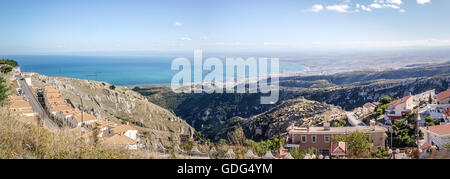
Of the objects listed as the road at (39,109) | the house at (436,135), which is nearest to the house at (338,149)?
the house at (436,135)

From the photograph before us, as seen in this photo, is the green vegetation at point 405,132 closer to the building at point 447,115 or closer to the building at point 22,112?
the building at point 447,115

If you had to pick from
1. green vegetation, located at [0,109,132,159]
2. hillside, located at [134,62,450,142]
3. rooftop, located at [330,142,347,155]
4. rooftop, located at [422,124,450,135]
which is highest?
green vegetation, located at [0,109,132,159]

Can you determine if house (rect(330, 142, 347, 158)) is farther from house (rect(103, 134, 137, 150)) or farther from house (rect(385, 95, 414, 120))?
house (rect(385, 95, 414, 120))

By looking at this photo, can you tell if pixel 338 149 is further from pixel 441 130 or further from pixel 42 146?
pixel 42 146

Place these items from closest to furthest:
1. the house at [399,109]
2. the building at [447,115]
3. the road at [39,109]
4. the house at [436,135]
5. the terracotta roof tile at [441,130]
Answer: the road at [39,109], the house at [436,135], the terracotta roof tile at [441,130], the building at [447,115], the house at [399,109]

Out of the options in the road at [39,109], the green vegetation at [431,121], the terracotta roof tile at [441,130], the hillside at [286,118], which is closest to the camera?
the road at [39,109]

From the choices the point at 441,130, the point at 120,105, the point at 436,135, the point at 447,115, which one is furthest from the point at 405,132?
the point at 120,105

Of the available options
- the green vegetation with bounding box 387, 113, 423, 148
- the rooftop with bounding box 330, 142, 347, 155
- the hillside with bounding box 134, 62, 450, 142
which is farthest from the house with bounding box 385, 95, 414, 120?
the hillside with bounding box 134, 62, 450, 142
